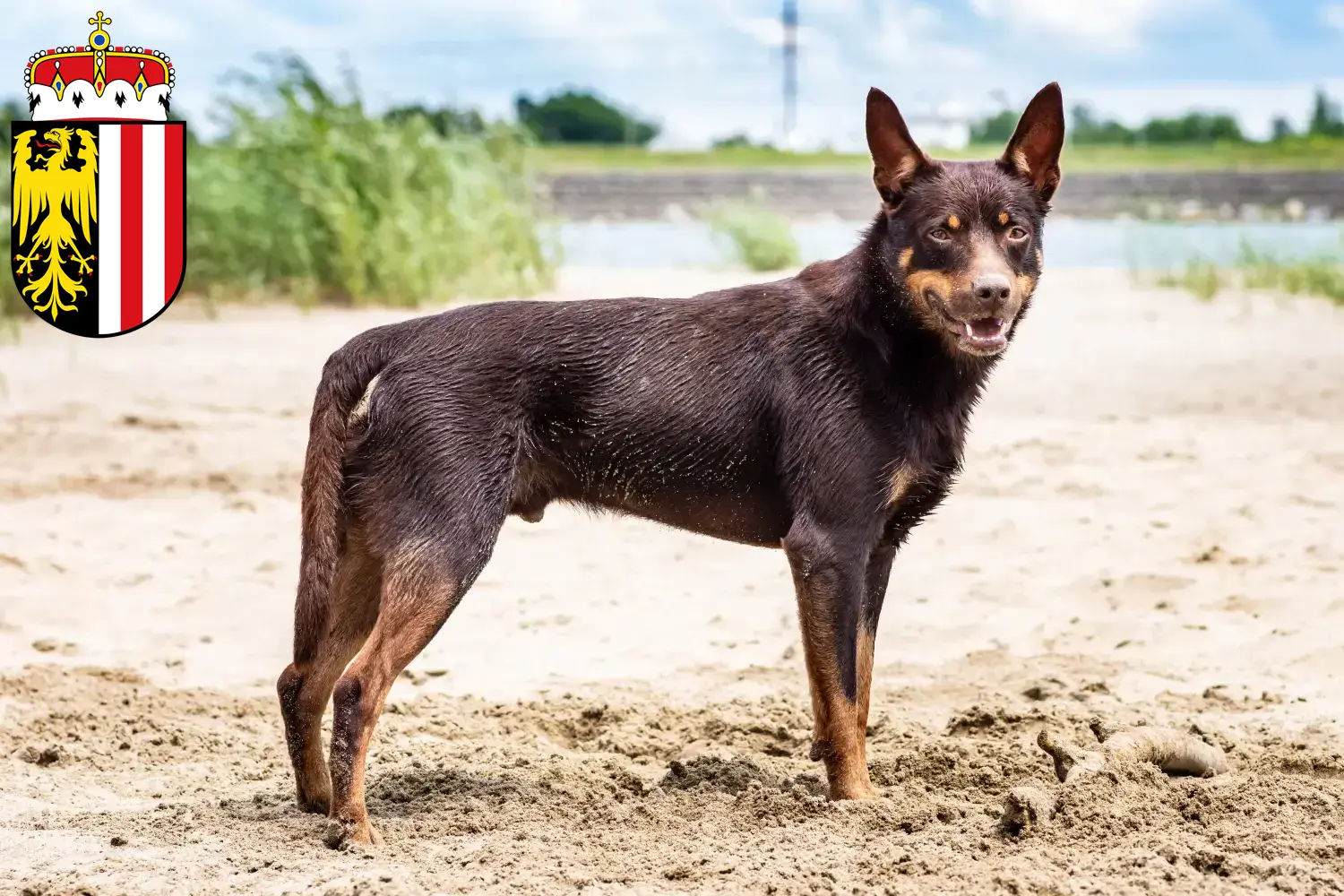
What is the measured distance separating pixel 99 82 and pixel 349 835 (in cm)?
488

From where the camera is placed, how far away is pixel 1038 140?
16.2 ft

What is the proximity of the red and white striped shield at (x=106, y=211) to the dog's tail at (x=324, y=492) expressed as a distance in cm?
406

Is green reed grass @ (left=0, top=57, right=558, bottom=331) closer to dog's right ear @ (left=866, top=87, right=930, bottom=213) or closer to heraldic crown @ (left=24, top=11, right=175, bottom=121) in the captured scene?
heraldic crown @ (left=24, top=11, right=175, bottom=121)

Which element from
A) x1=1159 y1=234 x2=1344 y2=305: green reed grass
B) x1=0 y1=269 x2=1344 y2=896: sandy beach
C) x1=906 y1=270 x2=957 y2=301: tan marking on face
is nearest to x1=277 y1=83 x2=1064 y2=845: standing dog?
x1=906 y1=270 x2=957 y2=301: tan marking on face

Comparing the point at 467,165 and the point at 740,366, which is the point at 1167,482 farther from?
the point at 467,165

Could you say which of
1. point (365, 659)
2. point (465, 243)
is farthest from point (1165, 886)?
point (465, 243)

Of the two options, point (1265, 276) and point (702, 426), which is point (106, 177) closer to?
point (702, 426)

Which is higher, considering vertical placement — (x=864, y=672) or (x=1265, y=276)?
(x=1265, y=276)

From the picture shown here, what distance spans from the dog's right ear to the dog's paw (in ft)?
8.01

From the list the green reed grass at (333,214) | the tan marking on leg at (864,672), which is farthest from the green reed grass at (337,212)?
the tan marking on leg at (864,672)

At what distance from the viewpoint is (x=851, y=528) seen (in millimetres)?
4793

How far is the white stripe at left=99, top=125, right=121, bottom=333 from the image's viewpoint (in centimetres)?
830

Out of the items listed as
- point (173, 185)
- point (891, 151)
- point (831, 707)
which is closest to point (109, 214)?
point (173, 185)

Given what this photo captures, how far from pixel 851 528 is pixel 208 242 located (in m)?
13.3
